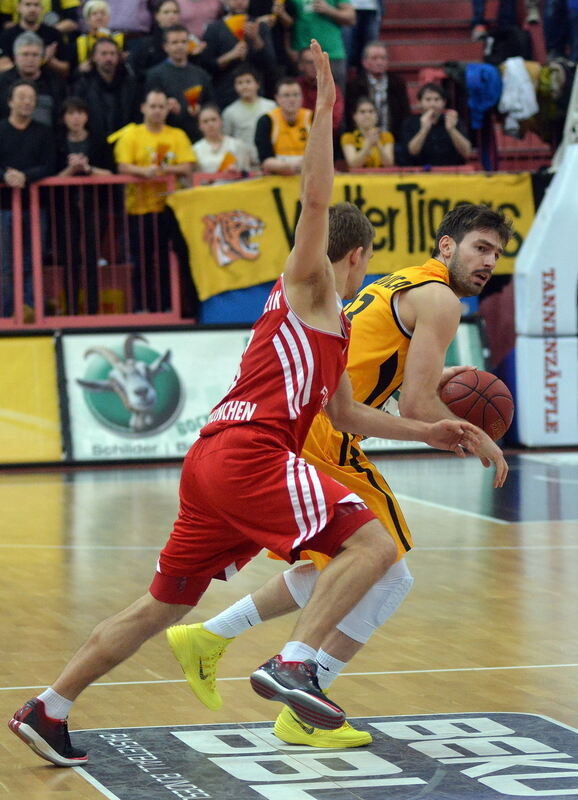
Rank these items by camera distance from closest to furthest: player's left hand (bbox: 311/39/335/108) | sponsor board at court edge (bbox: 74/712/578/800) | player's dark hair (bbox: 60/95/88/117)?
sponsor board at court edge (bbox: 74/712/578/800) < player's left hand (bbox: 311/39/335/108) < player's dark hair (bbox: 60/95/88/117)

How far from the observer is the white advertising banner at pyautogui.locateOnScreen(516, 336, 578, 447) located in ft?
51.8

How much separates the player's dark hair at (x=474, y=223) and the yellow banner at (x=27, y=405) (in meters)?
9.69

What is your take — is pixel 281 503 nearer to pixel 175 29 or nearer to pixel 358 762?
pixel 358 762

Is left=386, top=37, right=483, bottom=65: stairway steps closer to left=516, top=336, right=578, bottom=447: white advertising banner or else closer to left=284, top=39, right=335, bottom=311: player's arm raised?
left=516, top=336, right=578, bottom=447: white advertising banner

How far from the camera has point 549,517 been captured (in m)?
11.4

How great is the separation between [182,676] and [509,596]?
8.34 feet

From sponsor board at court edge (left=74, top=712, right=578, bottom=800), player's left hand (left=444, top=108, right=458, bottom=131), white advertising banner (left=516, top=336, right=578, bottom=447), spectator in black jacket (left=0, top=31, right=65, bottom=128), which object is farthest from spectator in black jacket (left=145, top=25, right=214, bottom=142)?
sponsor board at court edge (left=74, top=712, right=578, bottom=800)

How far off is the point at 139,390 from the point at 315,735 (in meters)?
10.0

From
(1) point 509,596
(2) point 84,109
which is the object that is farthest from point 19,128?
(1) point 509,596

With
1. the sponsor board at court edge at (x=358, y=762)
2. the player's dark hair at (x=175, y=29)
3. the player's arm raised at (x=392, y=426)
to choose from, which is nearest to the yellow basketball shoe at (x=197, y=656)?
the sponsor board at court edge at (x=358, y=762)

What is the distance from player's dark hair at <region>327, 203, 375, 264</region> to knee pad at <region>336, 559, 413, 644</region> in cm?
115

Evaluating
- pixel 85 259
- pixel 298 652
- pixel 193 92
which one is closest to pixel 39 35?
pixel 193 92

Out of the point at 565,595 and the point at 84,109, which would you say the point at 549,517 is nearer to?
the point at 565,595

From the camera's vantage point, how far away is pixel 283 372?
492 cm
